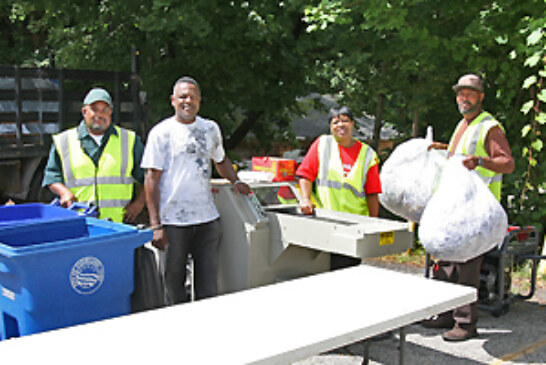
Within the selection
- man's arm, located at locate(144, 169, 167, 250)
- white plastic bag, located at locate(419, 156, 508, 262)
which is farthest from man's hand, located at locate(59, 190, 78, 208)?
white plastic bag, located at locate(419, 156, 508, 262)

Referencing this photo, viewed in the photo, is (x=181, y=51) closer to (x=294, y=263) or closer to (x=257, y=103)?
(x=257, y=103)

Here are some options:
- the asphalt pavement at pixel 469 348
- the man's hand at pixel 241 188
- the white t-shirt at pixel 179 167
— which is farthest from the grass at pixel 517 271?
the white t-shirt at pixel 179 167

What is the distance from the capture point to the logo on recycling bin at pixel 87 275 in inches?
123

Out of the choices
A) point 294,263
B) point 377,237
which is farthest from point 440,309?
point 294,263

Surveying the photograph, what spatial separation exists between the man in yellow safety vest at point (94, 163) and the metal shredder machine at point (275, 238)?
77 centimetres

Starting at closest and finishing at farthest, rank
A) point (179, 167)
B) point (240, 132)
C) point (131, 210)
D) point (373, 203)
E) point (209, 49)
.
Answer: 1. point (179, 167)
2. point (131, 210)
3. point (373, 203)
4. point (209, 49)
5. point (240, 132)

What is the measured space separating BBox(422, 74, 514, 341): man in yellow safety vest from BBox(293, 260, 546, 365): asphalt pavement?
0.48ft

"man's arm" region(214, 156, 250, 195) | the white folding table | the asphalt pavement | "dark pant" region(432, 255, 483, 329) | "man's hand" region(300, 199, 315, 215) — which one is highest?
"man's arm" region(214, 156, 250, 195)

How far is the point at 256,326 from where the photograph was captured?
2775 mm

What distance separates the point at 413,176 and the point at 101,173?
217cm

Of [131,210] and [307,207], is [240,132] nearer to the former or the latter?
[307,207]

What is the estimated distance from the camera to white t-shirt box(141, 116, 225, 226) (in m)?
4.17

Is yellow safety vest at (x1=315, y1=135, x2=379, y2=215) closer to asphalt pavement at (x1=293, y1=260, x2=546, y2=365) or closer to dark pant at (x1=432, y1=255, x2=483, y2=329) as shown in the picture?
dark pant at (x1=432, y1=255, x2=483, y2=329)

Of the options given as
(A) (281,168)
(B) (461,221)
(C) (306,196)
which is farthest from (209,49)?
(B) (461,221)
